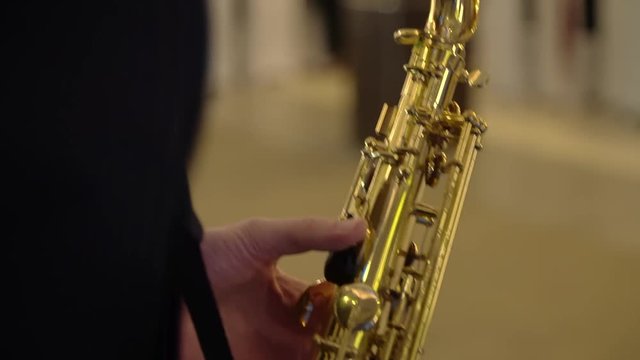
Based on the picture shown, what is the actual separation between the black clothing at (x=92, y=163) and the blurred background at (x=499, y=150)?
91 cm

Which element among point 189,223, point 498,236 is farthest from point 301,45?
point 189,223

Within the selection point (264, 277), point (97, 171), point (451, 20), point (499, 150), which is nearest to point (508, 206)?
point (499, 150)

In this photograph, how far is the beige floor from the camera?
7.05 ft

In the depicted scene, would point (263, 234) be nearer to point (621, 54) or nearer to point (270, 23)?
point (621, 54)

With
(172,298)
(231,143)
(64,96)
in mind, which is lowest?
(231,143)

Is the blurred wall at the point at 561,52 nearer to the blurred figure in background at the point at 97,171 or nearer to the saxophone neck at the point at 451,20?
the saxophone neck at the point at 451,20

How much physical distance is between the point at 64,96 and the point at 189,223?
14 cm

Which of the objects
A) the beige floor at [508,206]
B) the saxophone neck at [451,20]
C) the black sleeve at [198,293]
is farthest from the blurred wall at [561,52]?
the black sleeve at [198,293]

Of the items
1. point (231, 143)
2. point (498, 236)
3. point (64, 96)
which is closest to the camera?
point (64, 96)

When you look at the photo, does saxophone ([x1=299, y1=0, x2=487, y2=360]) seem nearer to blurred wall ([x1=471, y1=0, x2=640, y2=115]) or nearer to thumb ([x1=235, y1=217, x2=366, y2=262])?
thumb ([x1=235, y1=217, x2=366, y2=262])

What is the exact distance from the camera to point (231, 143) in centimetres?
342

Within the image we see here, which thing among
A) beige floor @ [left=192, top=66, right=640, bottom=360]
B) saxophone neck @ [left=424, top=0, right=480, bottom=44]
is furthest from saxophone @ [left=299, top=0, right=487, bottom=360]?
beige floor @ [left=192, top=66, right=640, bottom=360]

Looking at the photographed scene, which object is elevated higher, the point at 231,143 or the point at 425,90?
the point at 425,90

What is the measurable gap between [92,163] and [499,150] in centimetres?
278
